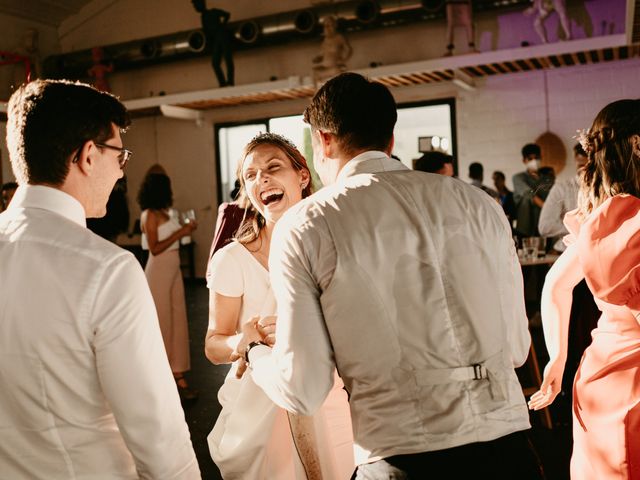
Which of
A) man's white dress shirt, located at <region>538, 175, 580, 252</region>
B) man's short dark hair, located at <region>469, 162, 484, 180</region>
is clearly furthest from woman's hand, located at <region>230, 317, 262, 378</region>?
man's short dark hair, located at <region>469, 162, 484, 180</region>

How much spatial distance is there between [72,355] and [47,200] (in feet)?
0.96

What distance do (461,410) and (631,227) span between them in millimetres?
786

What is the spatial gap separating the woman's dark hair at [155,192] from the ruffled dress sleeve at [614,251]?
11.4ft

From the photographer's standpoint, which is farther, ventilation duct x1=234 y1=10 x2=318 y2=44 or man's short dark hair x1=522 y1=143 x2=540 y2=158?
ventilation duct x1=234 y1=10 x2=318 y2=44

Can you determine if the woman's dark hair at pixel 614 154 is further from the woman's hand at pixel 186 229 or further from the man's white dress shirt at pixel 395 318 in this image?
the woman's hand at pixel 186 229

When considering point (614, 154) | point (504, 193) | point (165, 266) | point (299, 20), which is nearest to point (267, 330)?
point (614, 154)

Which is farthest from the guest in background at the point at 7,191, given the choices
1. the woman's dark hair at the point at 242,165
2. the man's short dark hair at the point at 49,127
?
the man's short dark hair at the point at 49,127

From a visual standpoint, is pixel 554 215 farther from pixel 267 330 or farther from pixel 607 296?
pixel 267 330

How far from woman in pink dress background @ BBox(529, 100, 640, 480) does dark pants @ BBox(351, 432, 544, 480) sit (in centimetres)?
61

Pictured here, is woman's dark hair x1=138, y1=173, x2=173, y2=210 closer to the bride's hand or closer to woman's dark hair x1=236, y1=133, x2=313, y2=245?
woman's dark hair x1=236, y1=133, x2=313, y2=245

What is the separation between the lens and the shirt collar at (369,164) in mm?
1351

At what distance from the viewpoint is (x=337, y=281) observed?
1.23 meters

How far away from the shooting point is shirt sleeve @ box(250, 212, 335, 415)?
1.25 metres

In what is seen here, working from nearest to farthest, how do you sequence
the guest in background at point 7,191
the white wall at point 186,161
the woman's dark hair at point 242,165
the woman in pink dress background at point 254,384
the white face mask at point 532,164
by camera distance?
Answer: the woman in pink dress background at point 254,384 → the woman's dark hair at point 242,165 → the guest in background at point 7,191 → the white face mask at point 532,164 → the white wall at point 186,161
